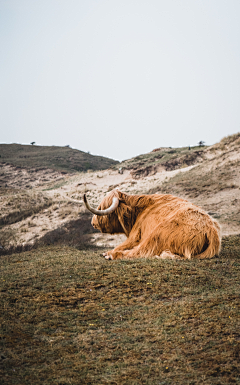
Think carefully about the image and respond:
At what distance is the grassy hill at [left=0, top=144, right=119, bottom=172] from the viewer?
5462 centimetres

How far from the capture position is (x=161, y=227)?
612cm

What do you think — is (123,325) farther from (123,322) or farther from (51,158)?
(51,158)

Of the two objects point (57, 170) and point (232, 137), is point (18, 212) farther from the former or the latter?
point (57, 170)

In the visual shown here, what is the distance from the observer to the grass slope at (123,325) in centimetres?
242

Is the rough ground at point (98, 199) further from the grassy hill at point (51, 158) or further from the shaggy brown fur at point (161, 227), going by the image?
the grassy hill at point (51, 158)

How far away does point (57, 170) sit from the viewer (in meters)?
52.0

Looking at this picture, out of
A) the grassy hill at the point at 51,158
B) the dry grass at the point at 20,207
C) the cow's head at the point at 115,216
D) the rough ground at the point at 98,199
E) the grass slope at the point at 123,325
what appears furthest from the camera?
the grassy hill at the point at 51,158

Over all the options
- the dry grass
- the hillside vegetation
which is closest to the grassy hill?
the dry grass

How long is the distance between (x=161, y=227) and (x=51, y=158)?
186 ft

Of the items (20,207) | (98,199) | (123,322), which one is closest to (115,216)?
(123,322)

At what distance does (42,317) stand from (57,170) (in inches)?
1955

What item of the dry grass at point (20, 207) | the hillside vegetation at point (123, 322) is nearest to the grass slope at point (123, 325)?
the hillside vegetation at point (123, 322)

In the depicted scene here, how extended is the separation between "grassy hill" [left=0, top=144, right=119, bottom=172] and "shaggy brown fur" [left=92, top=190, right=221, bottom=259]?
46.5 m

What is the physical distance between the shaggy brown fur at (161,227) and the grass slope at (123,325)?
0.53m
